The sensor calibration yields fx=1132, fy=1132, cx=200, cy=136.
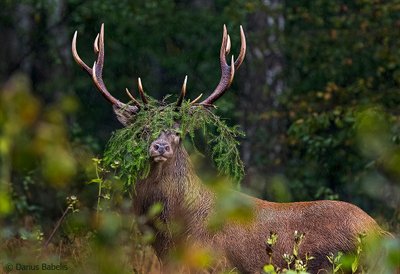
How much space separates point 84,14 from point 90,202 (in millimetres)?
3425

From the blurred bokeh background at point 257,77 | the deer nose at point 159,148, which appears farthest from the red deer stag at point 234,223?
the blurred bokeh background at point 257,77

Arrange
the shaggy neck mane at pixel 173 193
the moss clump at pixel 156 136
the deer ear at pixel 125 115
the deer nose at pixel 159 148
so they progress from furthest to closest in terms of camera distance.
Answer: the deer ear at pixel 125 115
the shaggy neck mane at pixel 173 193
the deer nose at pixel 159 148
the moss clump at pixel 156 136

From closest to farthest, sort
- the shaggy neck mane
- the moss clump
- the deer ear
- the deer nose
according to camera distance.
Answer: the moss clump, the deer nose, the shaggy neck mane, the deer ear

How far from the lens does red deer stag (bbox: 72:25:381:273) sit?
686 centimetres

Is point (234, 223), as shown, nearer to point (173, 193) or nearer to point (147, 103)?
point (173, 193)

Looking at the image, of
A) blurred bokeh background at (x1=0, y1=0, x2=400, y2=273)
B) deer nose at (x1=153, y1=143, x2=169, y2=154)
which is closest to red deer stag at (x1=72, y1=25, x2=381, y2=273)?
deer nose at (x1=153, y1=143, x2=169, y2=154)

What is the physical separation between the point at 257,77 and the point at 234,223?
5.96 m

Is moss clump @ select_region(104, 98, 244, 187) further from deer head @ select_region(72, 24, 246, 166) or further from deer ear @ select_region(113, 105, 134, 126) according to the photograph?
deer ear @ select_region(113, 105, 134, 126)

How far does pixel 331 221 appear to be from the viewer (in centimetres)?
693

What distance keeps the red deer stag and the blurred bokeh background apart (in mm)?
1885

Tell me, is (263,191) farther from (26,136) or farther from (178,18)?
(26,136)

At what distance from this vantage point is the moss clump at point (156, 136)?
6.64m

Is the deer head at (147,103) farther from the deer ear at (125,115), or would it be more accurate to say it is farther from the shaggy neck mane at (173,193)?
the shaggy neck mane at (173,193)

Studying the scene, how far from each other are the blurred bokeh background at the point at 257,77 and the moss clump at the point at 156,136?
206 cm
